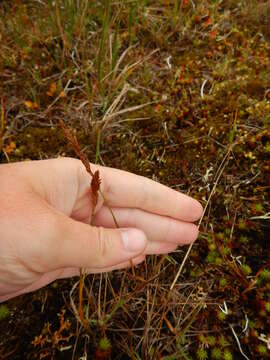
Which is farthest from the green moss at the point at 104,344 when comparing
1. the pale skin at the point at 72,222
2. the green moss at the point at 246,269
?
the green moss at the point at 246,269

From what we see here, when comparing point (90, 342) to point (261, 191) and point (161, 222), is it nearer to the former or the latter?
point (161, 222)

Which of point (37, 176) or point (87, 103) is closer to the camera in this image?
point (37, 176)

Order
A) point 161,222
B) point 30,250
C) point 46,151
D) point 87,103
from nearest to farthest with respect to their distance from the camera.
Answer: point 30,250 → point 161,222 → point 46,151 → point 87,103

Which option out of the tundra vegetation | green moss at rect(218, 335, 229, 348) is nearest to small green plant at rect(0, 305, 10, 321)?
the tundra vegetation

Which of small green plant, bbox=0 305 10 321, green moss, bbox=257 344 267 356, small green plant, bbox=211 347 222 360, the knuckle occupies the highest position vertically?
the knuckle

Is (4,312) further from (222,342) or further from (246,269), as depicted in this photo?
(246,269)

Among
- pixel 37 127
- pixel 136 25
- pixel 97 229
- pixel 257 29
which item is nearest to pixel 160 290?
pixel 97 229

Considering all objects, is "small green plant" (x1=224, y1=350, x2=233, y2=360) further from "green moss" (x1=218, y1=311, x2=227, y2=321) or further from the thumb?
the thumb
